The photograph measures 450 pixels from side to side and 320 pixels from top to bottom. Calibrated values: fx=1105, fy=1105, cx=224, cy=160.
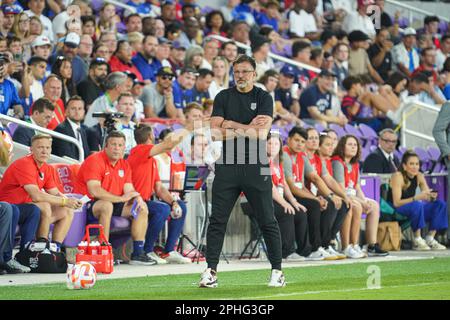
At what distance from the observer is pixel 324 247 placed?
15711 millimetres

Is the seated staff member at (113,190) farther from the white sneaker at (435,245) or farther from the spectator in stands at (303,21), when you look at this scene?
the spectator in stands at (303,21)

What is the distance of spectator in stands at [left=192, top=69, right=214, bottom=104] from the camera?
61.1 feet

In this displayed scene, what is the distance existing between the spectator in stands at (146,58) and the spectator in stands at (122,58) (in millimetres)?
517

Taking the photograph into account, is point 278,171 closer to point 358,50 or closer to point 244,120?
point 244,120

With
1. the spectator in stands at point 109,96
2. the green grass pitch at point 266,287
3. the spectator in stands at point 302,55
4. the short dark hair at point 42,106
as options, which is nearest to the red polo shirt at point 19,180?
the short dark hair at point 42,106

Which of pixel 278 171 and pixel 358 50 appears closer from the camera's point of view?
pixel 278 171

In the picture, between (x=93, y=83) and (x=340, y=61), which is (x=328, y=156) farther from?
(x=340, y=61)

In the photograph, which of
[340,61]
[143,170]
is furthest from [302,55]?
[143,170]

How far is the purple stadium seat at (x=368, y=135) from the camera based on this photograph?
20266 mm

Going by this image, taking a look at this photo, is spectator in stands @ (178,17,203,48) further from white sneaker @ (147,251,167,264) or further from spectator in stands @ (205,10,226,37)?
white sneaker @ (147,251,167,264)

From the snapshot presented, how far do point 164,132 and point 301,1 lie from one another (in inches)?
402

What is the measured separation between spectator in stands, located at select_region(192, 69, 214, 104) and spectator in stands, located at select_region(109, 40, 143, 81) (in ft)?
3.66

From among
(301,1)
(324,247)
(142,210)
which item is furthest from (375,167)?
(301,1)

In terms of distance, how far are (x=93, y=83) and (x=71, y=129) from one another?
223cm
